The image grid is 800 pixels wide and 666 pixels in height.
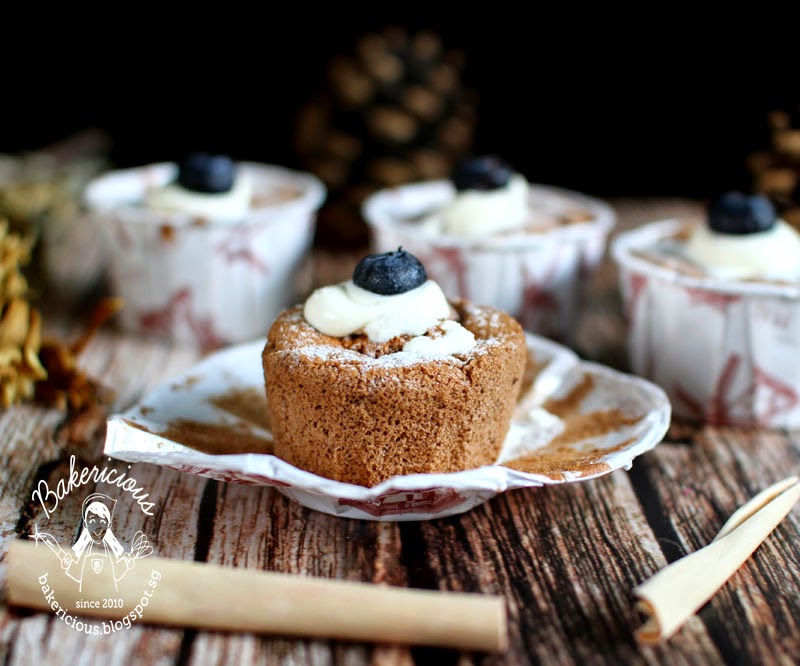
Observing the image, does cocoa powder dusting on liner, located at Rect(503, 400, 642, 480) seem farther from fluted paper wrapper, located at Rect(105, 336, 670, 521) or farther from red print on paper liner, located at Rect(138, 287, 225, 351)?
red print on paper liner, located at Rect(138, 287, 225, 351)

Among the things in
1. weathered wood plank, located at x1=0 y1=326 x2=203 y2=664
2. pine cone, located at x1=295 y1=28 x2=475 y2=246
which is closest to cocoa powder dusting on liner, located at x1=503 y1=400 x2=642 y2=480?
weathered wood plank, located at x1=0 y1=326 x2=203 y2=664

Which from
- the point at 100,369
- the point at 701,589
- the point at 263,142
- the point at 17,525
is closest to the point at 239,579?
the point at 17,525

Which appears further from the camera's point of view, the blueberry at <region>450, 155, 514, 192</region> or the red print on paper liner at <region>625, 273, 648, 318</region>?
the blueberry at <region>450, 155, 514, 192</region>

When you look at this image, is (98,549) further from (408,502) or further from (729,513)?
(729,513)

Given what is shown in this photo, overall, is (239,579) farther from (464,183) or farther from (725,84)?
(725,84)

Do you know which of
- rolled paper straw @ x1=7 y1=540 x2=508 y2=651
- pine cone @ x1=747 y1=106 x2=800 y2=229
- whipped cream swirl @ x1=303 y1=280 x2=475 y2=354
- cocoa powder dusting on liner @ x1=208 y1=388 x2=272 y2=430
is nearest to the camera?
rolled paper straw @ x1=7 y1=540 x2=508 y2=651
